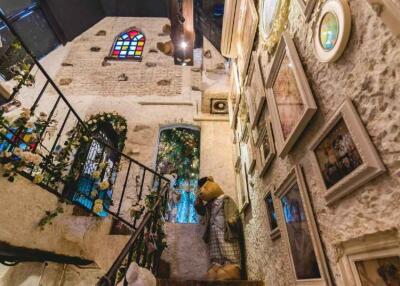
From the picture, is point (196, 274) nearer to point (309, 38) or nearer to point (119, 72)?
point (309, 38)

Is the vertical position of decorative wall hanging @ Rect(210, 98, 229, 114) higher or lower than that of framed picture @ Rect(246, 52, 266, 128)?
higher

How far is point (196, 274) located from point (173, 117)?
3.21m

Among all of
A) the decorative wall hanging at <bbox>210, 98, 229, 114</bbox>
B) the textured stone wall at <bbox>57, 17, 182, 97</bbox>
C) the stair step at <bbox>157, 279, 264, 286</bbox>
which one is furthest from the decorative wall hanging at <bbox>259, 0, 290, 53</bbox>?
the textured stone wall at <bbox>57, 17, 182, 97</bbox>

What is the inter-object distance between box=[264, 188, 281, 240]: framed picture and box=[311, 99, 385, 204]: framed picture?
77 centimetres

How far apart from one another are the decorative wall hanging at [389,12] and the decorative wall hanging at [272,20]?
94 cm

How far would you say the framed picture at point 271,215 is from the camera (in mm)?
1715

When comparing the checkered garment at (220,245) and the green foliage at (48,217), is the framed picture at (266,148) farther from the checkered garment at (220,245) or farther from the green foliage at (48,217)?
the green foliage at (48,217)

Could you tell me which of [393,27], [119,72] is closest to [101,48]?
[119,72]

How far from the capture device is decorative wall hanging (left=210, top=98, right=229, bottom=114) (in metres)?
5.07

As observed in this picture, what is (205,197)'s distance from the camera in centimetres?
335

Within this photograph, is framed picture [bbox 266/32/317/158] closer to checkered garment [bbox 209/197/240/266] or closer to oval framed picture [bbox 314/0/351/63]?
oval framed picture [bbox 314/0/351/63]

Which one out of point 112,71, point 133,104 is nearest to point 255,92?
point 133,104

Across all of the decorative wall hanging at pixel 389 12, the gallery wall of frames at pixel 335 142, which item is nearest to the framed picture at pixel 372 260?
the gallery wall of frames at pixel 335 142

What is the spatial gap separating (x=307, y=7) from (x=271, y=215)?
1374mm
